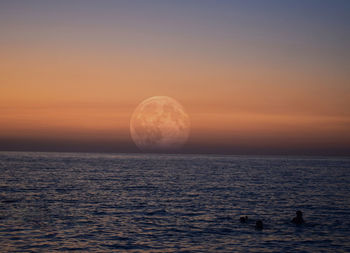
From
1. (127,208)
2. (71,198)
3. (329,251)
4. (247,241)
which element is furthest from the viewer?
(71,198)

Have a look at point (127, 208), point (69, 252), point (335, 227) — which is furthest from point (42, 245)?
point (335, 227)

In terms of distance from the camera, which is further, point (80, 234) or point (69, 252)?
point (80, 234)

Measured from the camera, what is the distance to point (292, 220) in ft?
119

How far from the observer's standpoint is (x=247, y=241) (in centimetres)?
2859

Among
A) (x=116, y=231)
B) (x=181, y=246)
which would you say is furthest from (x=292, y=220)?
(x=116, y=231)

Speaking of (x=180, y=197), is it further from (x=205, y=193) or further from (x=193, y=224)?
(x=193, y=224)

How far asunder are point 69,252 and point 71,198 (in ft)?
92.0

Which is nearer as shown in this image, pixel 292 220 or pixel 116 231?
pixel 116 231

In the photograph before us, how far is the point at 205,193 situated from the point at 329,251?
34.4m

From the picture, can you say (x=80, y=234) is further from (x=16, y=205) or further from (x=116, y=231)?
(x=16, y=205)

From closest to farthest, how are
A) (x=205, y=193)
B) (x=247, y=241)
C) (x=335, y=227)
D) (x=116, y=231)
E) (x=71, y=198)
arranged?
(x=247, y=241) < (x=116, y=231) < (x=335, y=227) < (x=71, y=198) < (x=205, y=193)

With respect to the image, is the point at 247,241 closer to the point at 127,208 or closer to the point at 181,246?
the point at 181,246

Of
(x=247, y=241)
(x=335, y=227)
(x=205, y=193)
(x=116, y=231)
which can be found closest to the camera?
(x=247, y=241)

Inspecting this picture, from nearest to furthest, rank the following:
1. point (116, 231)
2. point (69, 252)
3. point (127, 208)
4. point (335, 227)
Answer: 1. point (69, 252)
2. point (116, 231)
3. point (335, 227)
4. point (127, 208)
